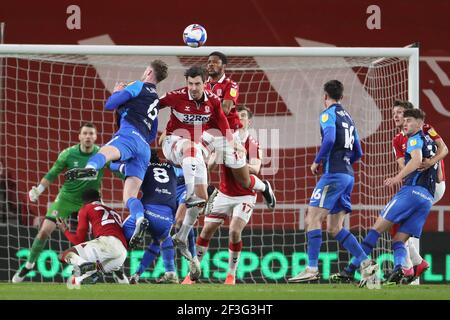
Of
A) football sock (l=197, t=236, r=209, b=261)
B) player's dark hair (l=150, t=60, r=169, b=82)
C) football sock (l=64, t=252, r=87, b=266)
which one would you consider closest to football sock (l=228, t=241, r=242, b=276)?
football sock (l=197, t=236, r=209, b=261)

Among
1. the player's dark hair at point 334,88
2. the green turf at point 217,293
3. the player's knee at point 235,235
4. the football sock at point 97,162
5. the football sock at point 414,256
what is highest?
the player's dark hair at point 334,88

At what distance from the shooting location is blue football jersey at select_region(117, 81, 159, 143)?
9.70 meters

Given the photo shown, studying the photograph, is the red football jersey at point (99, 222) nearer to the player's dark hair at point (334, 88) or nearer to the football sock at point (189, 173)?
the football sock at point (189, 173)

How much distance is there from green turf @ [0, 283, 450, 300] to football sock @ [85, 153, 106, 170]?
102cm

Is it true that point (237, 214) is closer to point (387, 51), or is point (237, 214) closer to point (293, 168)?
point (387, 51)

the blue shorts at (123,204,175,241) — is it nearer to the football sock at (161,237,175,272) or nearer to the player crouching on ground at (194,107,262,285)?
the football sock at (161,237,175,272)

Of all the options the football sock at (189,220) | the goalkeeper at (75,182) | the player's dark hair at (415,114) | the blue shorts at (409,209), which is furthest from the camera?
the goalkeeper at (75,182)

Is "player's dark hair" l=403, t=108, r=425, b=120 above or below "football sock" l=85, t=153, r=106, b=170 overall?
above

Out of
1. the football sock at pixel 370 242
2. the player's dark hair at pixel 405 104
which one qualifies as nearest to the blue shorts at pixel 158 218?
the football sock at pixel 370 242

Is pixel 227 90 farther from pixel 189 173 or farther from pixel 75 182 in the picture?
pixel 75 182

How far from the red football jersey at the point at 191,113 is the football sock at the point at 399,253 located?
2057 mm

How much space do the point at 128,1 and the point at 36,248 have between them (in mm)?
5146

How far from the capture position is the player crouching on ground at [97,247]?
8.80 metres

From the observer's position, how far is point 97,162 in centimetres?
900
